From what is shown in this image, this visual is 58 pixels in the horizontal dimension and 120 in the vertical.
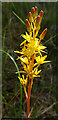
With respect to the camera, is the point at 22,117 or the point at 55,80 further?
the point at 55,80

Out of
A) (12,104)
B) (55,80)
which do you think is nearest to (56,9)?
(55,80)

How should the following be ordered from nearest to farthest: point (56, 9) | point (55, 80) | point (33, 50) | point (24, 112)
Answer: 1. point (33, 50)
2. point (24, 112)
3. point (56, 9)
4. point (55, 80)

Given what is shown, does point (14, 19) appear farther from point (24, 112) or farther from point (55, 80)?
point (24, 112)

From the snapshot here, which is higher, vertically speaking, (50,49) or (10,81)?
(50,49)

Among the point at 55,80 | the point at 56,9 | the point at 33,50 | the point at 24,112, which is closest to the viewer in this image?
the point at 33,50

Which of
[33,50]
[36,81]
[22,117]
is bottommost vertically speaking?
[22,117]

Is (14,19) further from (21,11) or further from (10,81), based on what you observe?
(10,81)

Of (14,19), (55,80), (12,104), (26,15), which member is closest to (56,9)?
(26,15)
